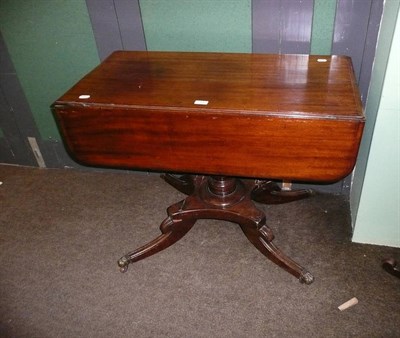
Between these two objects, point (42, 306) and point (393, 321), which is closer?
point (393, 321)

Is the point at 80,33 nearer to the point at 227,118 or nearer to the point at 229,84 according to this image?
the point at 229,84

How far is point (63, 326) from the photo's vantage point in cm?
149

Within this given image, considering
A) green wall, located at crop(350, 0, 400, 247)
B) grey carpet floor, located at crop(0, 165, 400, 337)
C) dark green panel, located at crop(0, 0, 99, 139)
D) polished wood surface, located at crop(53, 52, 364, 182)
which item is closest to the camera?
polished wood surface, located at crop(53, 52, 364, 182)

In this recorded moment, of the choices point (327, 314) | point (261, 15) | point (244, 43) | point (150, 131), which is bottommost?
point (327, 314)

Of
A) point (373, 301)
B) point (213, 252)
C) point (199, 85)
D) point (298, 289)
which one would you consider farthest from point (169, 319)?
point (199, 85)

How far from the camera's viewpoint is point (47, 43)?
193 cm

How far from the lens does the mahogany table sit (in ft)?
3.84

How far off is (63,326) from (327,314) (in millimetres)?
1078

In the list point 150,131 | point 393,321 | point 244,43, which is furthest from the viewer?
A: point 244,43

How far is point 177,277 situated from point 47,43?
1.40 m

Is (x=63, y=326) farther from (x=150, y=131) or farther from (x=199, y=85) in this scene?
(x=199, y=85)

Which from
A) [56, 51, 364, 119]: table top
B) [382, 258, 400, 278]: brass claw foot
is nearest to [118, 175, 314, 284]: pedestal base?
[382, 258, 400, 278]: brass claw foot

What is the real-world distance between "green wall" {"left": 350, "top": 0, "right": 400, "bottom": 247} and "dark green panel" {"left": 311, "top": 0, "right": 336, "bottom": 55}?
0.20 metres

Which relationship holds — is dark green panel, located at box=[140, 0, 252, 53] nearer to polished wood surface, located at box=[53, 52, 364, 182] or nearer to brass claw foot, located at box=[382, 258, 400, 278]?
polished wood surface, located at box=[53, 52, 364, 182]
